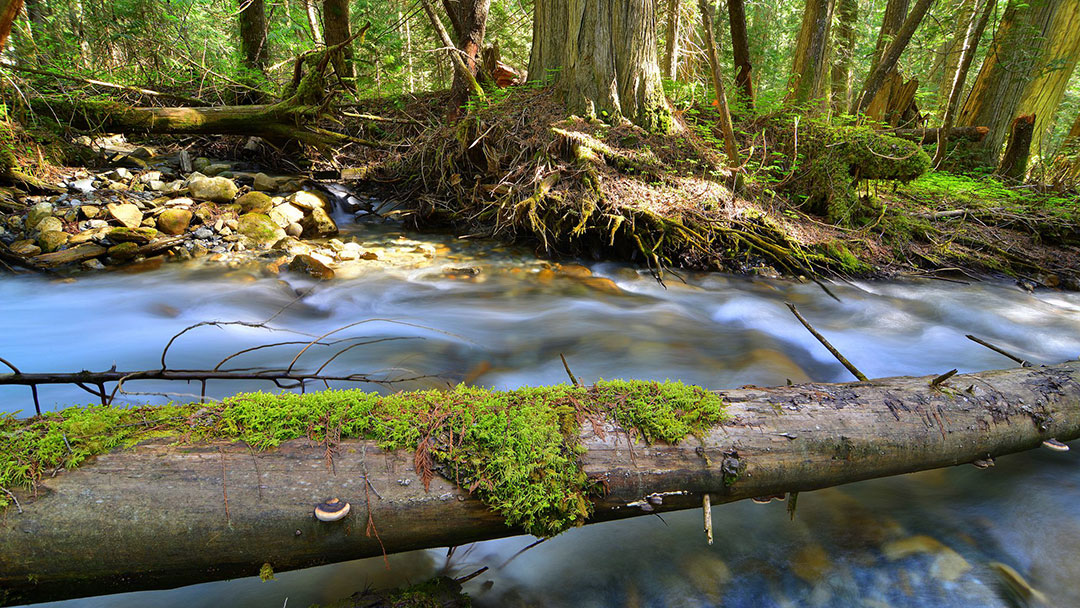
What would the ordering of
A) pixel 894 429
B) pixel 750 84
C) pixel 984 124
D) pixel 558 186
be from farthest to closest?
pixel 984 124, pixel 750 84, pixel 558 186, pixel 894 429

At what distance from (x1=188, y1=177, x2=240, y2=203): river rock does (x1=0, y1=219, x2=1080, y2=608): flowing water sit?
4.60ft

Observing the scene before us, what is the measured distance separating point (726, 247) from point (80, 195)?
24.5 feet

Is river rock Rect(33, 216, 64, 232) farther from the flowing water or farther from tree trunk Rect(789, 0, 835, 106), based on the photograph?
tree trunk Rect(789, 0, 835, 106)

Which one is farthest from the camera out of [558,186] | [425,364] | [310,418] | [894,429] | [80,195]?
[80,195]

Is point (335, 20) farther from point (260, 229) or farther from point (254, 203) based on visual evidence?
point (260, 229)

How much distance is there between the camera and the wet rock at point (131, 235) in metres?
5.66

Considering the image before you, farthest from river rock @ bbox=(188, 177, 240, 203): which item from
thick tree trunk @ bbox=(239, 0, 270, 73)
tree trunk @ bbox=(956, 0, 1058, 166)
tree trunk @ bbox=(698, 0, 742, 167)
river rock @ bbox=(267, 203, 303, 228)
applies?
tree trunk @ bbox=(956, 0, 1058, 166)

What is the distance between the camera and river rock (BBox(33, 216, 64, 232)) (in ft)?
17.9

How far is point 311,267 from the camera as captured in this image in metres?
5.72

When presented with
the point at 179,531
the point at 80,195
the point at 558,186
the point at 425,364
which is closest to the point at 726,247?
the point at 558,186

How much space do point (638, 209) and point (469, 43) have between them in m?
4.12

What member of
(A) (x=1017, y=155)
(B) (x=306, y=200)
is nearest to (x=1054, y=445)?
(B) (x=306, y=200)

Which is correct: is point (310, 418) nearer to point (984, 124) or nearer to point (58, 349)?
point (58, 349)

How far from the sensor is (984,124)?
9727 millimetres
